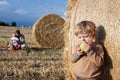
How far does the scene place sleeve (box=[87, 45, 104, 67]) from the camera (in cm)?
464

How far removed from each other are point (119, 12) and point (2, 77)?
9.68ft

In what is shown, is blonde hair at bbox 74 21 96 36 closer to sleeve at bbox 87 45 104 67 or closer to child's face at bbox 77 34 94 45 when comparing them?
child's face at bbox 77 34 94 45

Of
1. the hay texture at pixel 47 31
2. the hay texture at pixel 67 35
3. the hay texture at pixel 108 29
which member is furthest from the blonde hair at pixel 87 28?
the hay texture at pixel 47 31

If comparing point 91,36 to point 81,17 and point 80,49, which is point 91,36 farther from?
point 81,17

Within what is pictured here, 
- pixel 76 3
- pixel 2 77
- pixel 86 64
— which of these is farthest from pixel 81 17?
pixel 2 77

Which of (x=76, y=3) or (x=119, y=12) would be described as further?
(x=76, y=3)

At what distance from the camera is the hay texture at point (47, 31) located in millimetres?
14703

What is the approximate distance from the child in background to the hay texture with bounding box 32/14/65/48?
9757mm

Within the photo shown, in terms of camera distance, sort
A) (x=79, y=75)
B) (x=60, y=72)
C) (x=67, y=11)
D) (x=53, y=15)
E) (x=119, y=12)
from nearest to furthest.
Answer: (x=119, y=12) → (x=79, y=75) → (x=67, y=11) → (x=60, y=72) → (x=53, y=15)

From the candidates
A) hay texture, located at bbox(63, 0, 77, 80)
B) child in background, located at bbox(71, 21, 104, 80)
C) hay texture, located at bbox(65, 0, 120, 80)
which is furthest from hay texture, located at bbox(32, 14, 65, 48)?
child in background, located at bbox(71, 21, 104, 80)

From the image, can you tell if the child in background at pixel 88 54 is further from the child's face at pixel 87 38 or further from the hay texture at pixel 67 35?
the hay texture at pixel 67 35

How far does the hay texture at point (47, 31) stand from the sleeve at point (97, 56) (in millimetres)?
9887

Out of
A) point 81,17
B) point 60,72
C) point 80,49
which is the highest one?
point 81,17

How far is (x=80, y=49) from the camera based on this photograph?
15.8 feet
